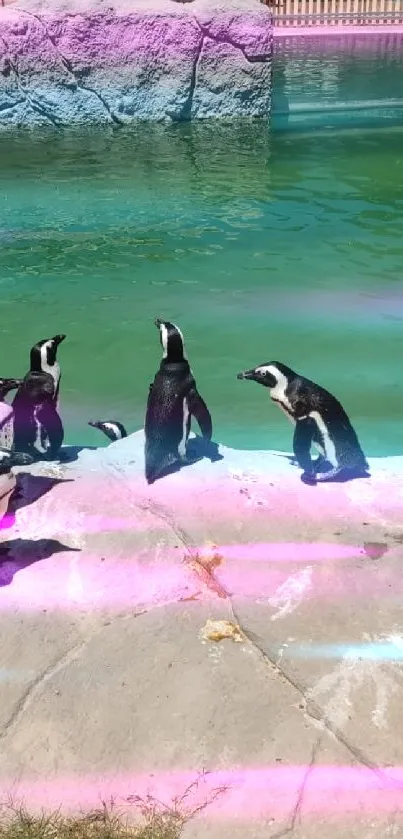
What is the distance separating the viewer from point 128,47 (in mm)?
10945

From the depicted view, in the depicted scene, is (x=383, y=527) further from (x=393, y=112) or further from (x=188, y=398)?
(x=393, y=112)

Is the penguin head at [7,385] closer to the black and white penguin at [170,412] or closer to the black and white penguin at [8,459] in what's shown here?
the black and white penguin at [170,412]

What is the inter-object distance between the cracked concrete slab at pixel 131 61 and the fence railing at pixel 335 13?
9.03 meters

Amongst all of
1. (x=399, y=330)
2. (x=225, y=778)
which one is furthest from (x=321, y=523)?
(x=399, y=330)

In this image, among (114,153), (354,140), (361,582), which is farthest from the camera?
(354,140)

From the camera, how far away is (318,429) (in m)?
3.39

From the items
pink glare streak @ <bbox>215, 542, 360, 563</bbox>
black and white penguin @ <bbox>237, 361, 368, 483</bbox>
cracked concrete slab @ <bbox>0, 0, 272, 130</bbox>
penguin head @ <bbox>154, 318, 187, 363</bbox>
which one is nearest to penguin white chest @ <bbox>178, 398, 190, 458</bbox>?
penguin head @ <bbox>154, 318, 187, 363</bbox>

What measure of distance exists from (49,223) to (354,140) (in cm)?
503

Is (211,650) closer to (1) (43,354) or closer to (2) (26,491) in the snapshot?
(2) (26,491)

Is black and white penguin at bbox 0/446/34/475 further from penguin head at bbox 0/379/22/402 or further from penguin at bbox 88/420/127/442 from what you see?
penguin at bbox 88/420/127/442

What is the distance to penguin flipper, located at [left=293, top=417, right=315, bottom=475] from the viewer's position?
3361 millimetres

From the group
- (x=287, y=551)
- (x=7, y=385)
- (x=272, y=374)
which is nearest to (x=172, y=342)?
(x=272, y=374)

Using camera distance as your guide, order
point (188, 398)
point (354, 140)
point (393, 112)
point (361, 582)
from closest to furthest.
Answer: point (361, 582) → point (188, 398) → point (354, 140) → point (393, 112)

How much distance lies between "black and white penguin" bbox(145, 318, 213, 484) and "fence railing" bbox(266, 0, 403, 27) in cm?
1797
